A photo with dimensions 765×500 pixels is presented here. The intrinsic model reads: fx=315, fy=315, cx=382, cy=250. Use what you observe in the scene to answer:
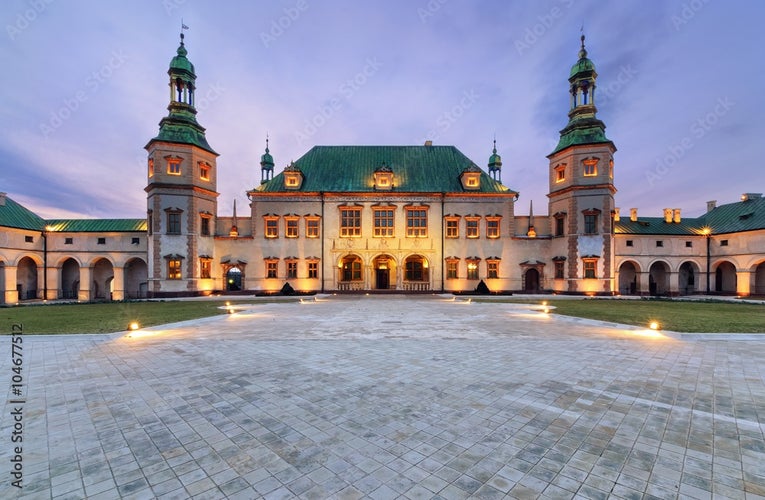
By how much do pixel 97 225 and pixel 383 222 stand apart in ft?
102

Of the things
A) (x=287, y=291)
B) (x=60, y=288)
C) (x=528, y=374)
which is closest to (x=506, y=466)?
(x=528, y=374)

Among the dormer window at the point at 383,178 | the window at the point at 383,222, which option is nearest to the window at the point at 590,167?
the dormer window at the point at 383,178

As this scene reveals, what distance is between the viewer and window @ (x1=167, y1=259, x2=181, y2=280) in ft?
101

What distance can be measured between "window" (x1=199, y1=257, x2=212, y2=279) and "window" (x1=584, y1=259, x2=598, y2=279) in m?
38.6

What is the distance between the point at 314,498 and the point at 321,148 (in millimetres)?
39516

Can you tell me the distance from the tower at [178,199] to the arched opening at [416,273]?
20730 mm

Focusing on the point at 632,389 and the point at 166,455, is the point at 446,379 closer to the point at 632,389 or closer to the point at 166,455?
the point at 632,389

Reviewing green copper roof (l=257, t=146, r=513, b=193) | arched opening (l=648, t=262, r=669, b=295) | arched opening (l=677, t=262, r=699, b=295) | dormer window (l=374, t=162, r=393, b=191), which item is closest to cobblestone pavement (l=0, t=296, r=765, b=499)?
dormer window (l=374, t=162, r=393, b=191)

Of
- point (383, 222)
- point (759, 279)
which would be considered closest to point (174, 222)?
point (383, 222)

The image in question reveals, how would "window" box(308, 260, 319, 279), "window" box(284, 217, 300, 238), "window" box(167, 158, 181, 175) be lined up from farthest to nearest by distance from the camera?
1. "window" box(284, 217, 300, 238)
2. "window" box(308, 260, 319, 279)
3. "window" box(167, 158, 181, 175)

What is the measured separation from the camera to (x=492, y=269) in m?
34.1

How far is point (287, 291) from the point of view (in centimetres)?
3231

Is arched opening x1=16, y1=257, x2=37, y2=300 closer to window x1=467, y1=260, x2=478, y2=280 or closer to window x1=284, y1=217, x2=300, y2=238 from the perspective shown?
window x1=284, y1=217, x2=300, y2=238

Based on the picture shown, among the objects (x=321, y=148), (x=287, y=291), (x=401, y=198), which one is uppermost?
(x=321, y=148)
